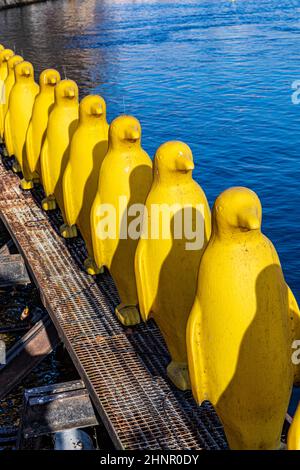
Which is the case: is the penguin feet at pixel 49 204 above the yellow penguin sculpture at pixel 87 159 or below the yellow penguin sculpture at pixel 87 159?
below

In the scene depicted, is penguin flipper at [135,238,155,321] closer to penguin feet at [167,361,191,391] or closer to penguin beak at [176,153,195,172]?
penguin feet at [167,361,191,391]

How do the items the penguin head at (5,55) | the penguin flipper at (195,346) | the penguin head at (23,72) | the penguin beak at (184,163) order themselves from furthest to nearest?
the penguin head at (5,55)
the penguin head at (23,72)
the penguin beak at (184,163)
the penguin flipper at (195,346)

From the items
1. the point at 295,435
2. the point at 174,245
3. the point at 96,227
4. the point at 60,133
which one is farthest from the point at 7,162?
the point at 295,435

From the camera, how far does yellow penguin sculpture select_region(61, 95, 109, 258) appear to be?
8.24 metres

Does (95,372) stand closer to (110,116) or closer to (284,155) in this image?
(284,155)

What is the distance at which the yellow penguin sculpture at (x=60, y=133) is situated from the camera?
30.4ft

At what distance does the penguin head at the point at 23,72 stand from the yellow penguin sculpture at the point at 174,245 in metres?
5.65

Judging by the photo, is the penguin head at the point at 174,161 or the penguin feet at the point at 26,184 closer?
the penguin head at the point at 174,161

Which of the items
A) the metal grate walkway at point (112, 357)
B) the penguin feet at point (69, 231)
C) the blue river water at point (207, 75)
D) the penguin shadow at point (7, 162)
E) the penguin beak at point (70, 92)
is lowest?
the blue river water at point (207, 75)

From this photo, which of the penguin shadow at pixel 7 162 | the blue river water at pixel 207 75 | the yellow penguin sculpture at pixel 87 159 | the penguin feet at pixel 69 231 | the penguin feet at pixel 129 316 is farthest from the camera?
the blue river water at pixel 207 75

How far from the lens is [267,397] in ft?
17.3

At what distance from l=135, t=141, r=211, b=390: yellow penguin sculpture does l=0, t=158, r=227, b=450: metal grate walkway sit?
11.6 inches

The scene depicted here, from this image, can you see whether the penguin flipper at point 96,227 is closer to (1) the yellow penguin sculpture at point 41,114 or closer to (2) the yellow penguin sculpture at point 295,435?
(1) the yellow penguin sculpture at point 41,114

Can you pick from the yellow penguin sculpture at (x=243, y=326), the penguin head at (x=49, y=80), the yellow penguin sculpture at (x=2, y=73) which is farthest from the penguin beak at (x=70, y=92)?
the yellow penguin sculpture at (x=243, y=326)
